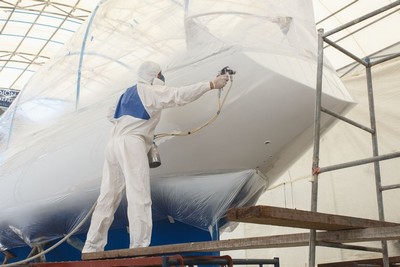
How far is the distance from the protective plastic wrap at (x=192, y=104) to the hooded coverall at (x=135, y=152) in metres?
0.31

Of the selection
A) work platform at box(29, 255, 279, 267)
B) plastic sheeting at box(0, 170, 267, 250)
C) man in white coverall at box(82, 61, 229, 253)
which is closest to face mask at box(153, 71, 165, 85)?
man in white coverall at box(82, 61, 229, 253)

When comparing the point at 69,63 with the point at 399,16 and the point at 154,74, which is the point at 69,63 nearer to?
the point at 154,74

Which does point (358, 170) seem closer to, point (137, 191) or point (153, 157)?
point (153, 157)

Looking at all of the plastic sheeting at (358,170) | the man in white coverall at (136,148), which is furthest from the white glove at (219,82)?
the plastic sheeting at (358,170)

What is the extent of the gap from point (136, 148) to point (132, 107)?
0.30m

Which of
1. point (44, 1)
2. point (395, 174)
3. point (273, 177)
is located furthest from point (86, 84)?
point (44, 1)

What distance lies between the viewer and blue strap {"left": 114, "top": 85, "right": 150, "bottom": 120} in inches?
136

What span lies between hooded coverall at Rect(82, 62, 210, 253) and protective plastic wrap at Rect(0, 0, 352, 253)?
1.01ft

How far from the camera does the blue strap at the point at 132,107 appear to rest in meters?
3.46

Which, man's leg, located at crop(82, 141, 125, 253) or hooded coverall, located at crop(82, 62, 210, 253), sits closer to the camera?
hooded coverall, located at crop(82, 62, 210, 253)

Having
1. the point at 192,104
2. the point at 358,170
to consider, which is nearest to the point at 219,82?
the point at 192,104

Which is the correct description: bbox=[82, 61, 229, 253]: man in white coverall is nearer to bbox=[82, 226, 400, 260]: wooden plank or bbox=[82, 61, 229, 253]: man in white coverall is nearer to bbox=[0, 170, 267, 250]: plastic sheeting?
bbox=[0, 170, 267, 250]: plastic sheeting

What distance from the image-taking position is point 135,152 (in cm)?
342

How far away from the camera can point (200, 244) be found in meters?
2.36
